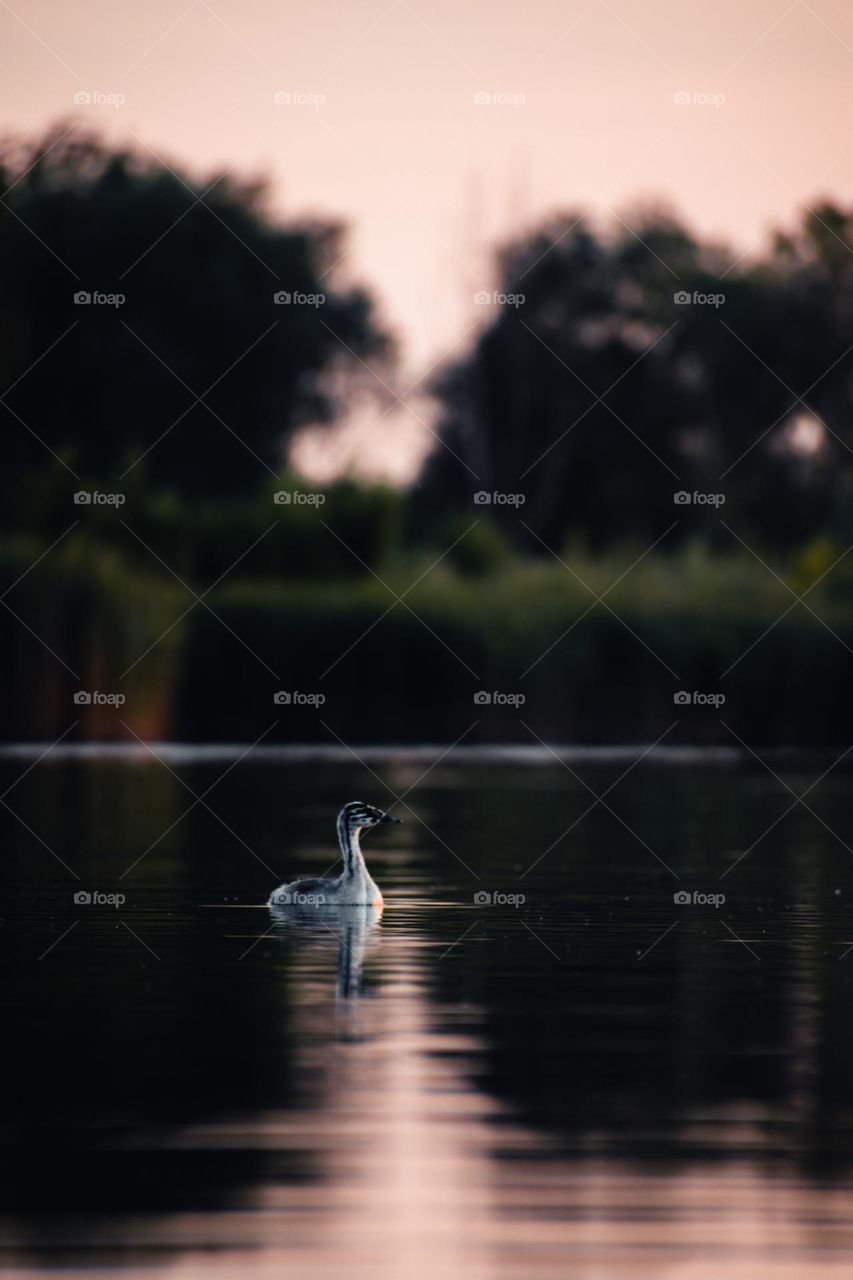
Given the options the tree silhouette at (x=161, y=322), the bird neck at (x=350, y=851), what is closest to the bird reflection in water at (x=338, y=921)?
the bird neck at (x=350, y=851)

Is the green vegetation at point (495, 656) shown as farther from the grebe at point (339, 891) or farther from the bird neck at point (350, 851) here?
the grebe at point (339, 891)

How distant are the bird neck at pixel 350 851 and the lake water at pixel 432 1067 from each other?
0.37 m

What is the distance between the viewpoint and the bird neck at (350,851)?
1794cm

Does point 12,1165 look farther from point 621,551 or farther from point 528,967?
point 621,551

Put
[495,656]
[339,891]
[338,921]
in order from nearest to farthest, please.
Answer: [338,921] → [339,891] → [495,656]

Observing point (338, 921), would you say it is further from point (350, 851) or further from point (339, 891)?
point (350, 851)

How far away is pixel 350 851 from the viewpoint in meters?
18.3

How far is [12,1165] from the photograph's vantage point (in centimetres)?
872

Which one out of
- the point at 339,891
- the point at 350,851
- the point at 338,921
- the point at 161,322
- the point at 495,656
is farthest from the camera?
the point at 161,322

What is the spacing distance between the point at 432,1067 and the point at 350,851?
745cm

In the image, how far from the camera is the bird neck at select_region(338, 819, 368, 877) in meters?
17.9

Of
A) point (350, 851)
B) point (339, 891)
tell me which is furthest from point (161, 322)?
point (339, 891)

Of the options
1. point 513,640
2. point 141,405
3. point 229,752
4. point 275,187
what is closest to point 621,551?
point 513,640

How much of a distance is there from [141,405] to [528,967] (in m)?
54.1
